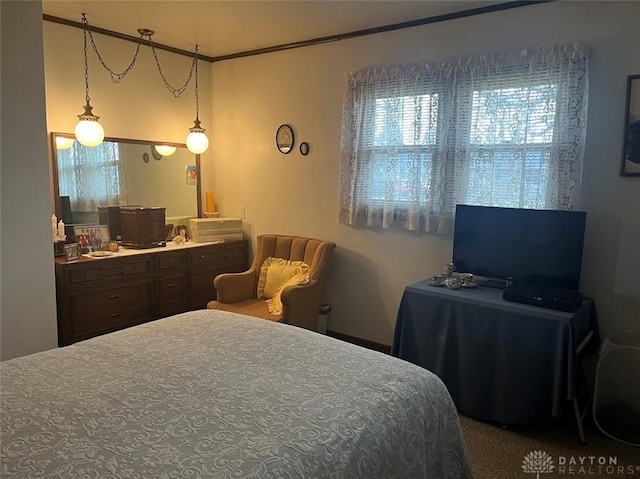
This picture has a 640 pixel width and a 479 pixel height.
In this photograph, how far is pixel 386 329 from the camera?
392 centimetres

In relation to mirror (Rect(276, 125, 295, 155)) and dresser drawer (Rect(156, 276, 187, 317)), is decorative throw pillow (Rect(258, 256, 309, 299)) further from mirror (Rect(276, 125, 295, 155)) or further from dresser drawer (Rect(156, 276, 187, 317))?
mirror (Rect(276, 125, 295, 155))

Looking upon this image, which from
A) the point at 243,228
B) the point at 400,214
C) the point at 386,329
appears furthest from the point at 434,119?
the point at 243,228

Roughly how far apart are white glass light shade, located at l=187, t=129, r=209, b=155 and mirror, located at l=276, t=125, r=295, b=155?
26.9 inches

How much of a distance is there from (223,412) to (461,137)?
2.61 meters

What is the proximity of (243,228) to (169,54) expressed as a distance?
1.75 meters

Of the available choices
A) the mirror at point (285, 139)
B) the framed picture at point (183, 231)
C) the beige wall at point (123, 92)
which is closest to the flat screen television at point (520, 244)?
the mirror at point (285, 139)

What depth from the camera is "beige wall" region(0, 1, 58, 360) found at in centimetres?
274

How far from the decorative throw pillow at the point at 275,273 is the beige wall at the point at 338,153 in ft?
1.14

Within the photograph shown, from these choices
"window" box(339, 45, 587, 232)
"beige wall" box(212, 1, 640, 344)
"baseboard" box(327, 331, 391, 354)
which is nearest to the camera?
"beige wall" box(212, 1, 640, 344)

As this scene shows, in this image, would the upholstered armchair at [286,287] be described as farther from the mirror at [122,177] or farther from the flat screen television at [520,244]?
the flat screen television at [520,244]

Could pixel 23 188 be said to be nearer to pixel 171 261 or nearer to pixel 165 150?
pixel 171 261

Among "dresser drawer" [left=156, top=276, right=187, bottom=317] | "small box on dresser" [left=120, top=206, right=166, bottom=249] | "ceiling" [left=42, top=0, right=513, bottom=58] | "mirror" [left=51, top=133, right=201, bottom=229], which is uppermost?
"ceiling" [left=42, top=0, right=513, bottom=58]

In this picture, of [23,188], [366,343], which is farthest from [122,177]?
[366,343]

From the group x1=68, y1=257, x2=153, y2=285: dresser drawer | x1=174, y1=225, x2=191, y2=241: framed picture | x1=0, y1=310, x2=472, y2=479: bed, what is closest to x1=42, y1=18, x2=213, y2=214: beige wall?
x1=174, y1=225, x2=191, y2=241: framed picture
